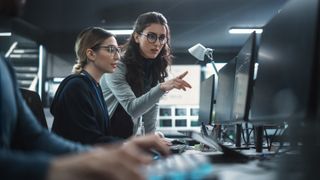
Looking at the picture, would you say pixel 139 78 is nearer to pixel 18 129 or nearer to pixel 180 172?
pixel 18 129

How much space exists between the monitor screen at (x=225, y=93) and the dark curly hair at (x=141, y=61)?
0.41 m

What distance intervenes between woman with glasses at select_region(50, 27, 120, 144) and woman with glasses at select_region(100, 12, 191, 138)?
21 cm

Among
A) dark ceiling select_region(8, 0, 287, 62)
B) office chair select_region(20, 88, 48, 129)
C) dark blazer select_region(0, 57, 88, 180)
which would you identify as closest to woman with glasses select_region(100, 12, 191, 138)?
office chair select_region(20, 88, 48, 129)

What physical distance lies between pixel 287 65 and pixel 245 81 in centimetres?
42

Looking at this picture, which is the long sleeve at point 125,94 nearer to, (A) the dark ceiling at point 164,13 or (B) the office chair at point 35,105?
(B) the office chair at point 35,105

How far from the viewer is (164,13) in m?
5.58

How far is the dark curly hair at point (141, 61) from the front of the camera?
231cm

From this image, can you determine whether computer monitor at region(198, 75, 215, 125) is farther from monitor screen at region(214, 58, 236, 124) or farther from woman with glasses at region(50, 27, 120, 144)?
woman with glasses at region(50, 27, 120, 144)

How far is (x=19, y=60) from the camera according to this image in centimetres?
657

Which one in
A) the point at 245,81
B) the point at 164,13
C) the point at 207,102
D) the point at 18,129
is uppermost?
the point at 164,13

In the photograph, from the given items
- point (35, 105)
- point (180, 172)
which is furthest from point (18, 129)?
point (35, 105)

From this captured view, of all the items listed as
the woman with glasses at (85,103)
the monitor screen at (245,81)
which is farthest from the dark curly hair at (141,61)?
the monitor screen at (245,81)

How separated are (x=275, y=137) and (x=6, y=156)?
157 centimetres

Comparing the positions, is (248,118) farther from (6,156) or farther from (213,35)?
(213,35)
